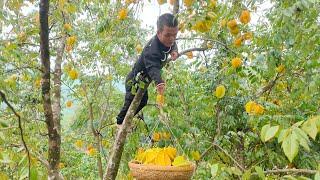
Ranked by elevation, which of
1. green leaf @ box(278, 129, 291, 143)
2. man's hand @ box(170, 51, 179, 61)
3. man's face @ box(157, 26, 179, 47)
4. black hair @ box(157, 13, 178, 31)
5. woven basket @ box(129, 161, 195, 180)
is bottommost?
woven basket @ box(129, 161, 195, 180)

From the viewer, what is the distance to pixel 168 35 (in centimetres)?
287

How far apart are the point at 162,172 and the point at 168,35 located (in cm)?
121

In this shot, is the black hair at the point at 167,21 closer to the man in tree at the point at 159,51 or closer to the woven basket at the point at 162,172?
the man in tree at the point at 159,51

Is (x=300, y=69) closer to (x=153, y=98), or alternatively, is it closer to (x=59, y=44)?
(x=153, y=98)

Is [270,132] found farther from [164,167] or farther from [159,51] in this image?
[159,51]

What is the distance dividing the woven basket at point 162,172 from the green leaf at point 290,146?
89cm

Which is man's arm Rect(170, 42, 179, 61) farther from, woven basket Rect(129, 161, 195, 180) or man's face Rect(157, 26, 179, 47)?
woven basket Rect(129, 161, 195, 180)

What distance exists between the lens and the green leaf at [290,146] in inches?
39.6

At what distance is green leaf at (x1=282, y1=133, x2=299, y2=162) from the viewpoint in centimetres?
101

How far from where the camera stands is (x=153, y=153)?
2.03 metres

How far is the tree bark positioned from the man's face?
853 millimetres

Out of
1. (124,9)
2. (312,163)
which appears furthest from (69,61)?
(312,163)

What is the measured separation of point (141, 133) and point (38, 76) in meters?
1.05

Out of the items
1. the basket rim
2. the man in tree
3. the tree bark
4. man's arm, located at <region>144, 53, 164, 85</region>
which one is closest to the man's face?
the man in tree
